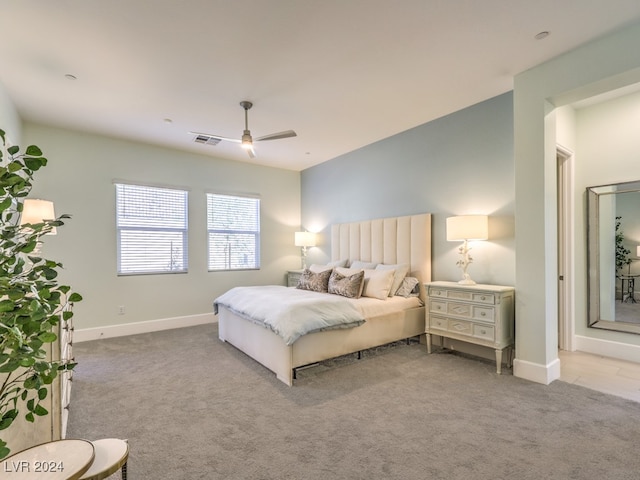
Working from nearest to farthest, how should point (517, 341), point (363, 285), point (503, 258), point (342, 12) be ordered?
1. point (342, 12)
2. point (517, 341)
3. point (503, 258)
4. point (363, 285)

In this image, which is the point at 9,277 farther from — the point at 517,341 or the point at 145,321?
the point at 145,321

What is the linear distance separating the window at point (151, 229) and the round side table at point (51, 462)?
413cm

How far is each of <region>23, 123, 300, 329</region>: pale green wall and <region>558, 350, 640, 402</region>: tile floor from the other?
15.2ft

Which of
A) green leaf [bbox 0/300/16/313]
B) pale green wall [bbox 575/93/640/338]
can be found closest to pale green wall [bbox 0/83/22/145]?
green leaf [bbox 0/300/16/313]

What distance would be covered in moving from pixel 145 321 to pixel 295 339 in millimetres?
3152

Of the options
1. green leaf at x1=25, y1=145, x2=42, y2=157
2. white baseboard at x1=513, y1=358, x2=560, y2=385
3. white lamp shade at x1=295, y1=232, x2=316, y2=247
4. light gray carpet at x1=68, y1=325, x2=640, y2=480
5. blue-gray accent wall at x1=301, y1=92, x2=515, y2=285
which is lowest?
light gray carpet at x1=68, y1=325, x2=640, y2=480

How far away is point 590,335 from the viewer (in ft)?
12.4

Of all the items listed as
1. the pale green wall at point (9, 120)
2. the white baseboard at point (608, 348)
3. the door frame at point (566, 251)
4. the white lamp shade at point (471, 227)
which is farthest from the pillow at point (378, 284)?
the pale green wall at point (9, 120)

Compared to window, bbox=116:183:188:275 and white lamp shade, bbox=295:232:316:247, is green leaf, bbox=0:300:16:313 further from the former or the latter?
white lamp shade, bbox=295:232:316:247

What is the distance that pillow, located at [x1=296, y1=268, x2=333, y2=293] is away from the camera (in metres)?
4.36

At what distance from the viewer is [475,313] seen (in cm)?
329

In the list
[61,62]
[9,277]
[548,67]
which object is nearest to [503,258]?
[548,67]

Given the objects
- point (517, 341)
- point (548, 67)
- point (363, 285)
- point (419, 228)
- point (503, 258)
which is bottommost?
point (517, 341)

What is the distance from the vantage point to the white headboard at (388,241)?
Result: 4.20 meters
